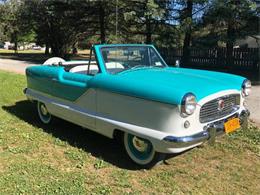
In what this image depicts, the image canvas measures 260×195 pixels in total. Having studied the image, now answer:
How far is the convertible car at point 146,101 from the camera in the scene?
3.95 m

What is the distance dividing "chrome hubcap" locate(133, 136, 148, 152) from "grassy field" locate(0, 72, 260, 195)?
276 mm

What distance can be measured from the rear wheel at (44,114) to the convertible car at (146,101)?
63 cm

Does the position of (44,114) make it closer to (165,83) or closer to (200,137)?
(165,83)

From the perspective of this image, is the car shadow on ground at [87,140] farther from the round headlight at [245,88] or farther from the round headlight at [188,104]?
the round headlight at [245,88]

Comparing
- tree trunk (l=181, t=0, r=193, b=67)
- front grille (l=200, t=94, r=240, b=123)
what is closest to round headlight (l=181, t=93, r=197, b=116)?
front grille (l=200, t=94, r=240, b=123)

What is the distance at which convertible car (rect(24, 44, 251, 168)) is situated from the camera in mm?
3947

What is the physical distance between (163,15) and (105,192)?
42.3ft

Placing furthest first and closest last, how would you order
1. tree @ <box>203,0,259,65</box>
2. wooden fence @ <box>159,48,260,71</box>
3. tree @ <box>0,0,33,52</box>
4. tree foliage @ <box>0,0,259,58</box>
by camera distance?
tree @ <box>0,0,33,52</box> → wooden fence @ <box>159,48,260,71</box> → tree foliage @ <box>0,0,259,58</box> → tree @ <box>203,0,259,65</box>

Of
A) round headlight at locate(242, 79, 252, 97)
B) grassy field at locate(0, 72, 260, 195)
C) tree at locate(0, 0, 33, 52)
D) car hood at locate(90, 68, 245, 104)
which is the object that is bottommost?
grassy field at locate(0, 72, 260, 195)

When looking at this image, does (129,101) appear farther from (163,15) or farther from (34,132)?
(163,15)

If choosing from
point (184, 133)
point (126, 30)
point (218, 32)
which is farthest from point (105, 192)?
point (126, 30)

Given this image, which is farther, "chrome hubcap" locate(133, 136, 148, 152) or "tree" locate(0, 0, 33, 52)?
"tree" locate(0, 0, 33, 52)

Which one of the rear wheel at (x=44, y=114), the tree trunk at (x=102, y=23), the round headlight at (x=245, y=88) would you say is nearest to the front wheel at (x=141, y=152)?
the round headlight at (x=245, y=88)

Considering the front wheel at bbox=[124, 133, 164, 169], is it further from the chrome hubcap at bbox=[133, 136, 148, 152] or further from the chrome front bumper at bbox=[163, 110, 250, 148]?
the chrome front bumper at bbox=[163, 110, 250, 148]
